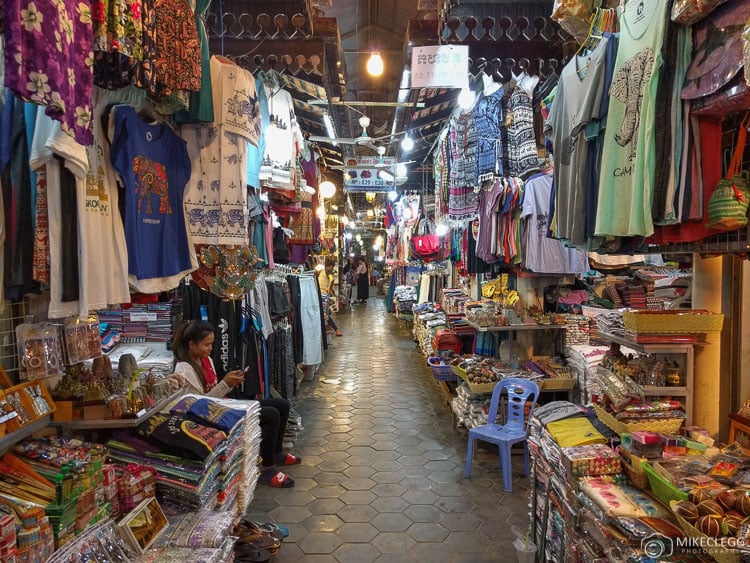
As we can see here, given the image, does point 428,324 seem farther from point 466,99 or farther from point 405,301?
point 405,301

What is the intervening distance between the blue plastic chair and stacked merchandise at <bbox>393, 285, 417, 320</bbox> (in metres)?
8.68

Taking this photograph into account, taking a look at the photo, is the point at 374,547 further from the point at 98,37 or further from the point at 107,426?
the point at 98,37

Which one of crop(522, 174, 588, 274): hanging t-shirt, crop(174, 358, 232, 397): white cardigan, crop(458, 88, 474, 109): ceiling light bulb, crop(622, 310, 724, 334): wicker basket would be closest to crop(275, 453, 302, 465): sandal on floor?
crop(174, 358, 232, 397): white cardigan

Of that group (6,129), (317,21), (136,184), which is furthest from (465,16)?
→ (6,129)

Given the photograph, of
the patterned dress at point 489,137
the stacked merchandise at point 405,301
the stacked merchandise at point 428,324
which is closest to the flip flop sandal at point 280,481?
the patterned dress at point 489,137

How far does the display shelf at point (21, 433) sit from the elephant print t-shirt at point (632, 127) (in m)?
2.52

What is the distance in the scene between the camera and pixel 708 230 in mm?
1879

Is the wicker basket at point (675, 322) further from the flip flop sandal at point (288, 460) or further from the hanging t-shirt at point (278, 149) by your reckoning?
the flip flop sandal at point (288, 460)

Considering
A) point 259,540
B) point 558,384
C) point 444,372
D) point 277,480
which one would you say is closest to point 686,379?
point 558,384

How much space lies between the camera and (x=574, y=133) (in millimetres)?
2350

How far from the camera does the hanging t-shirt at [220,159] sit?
9.08ft

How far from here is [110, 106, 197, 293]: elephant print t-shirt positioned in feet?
7.06

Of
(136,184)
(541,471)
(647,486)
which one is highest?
(136,184)

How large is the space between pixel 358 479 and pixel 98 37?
388 centimetres
